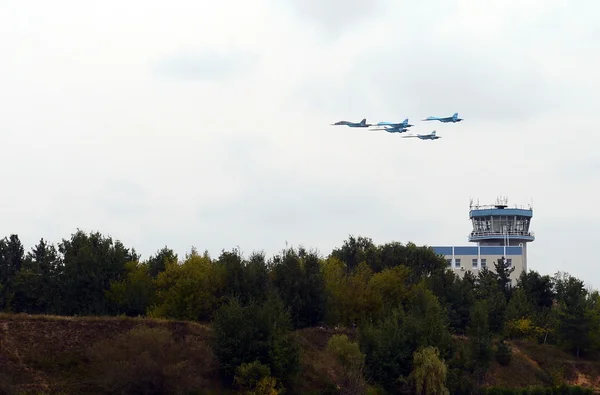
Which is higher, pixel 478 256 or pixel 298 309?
pixel 478 256

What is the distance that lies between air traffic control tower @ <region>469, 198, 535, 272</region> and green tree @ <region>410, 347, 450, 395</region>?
92.5m

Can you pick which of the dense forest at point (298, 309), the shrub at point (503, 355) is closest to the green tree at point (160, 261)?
the dense forest at point (298, 309)

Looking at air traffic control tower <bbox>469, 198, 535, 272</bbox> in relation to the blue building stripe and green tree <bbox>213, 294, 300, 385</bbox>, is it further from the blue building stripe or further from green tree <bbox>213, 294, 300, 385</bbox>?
green tree <bbox>213, 294, 300, 385</bbox>

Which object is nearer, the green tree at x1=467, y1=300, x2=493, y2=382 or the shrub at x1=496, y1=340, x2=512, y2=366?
the green tree at x1=467, y1=300, x2=493, y2=382

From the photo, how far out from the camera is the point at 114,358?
63531 millimetres

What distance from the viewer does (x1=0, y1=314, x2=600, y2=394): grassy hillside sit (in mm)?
61188

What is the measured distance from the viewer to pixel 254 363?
65125 mm

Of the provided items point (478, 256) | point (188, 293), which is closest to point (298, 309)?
point (188, 293)

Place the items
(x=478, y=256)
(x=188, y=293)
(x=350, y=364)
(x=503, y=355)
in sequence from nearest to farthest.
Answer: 1. (x=350, y=364)
2. (x=188, y=293)
3. (x=503, y=355)
4. (x=478, y=256)

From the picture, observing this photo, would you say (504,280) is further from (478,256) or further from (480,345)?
(480,345)

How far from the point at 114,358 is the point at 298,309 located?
2386cm

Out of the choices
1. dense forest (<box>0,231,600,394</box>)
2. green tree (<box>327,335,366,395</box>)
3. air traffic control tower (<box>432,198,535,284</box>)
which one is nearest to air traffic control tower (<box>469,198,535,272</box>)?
air traffic control tower (<box>432,198,535,284</box>)

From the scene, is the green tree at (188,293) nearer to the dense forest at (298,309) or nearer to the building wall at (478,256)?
the dense forest at (298,309)

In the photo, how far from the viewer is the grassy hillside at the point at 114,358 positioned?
61.2m
